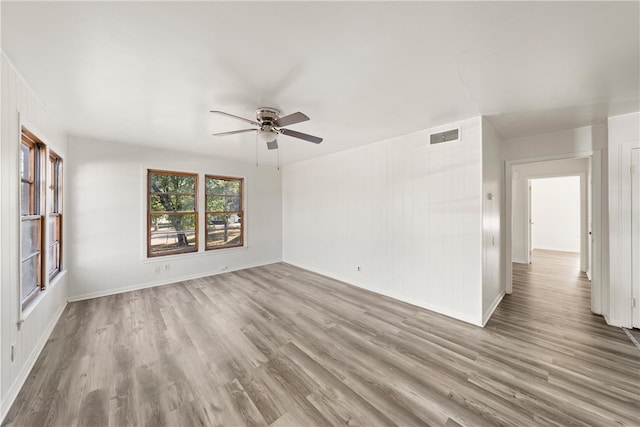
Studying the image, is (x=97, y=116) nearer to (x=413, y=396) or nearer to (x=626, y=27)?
(x=413, y=396)

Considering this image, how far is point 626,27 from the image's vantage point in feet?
4.63

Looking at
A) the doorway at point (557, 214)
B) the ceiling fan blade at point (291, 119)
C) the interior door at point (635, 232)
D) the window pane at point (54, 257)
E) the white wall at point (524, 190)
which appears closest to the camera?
the ceiling fan blade at point (291, 119)

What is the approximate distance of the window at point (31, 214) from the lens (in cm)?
228

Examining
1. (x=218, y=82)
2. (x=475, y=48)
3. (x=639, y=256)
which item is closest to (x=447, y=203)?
(x=475, y=48)

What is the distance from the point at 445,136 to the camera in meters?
3.16

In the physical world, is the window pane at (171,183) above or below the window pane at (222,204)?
above

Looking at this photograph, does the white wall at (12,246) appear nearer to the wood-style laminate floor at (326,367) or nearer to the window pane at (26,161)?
the wood-style laminate floor at (326,367)

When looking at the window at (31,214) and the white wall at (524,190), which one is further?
the white wall at (524,190)

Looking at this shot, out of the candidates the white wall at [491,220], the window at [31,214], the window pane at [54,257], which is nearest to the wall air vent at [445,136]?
the white wall at [491,220]

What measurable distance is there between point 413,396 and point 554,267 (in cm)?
631

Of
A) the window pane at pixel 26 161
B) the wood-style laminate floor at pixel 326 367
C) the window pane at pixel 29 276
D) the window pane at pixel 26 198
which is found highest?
the window pane at pixel 26 161

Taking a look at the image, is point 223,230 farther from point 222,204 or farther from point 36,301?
point 36,301

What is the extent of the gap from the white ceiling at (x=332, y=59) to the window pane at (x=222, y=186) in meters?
2.25

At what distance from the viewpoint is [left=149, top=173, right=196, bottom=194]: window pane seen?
14.6ft
